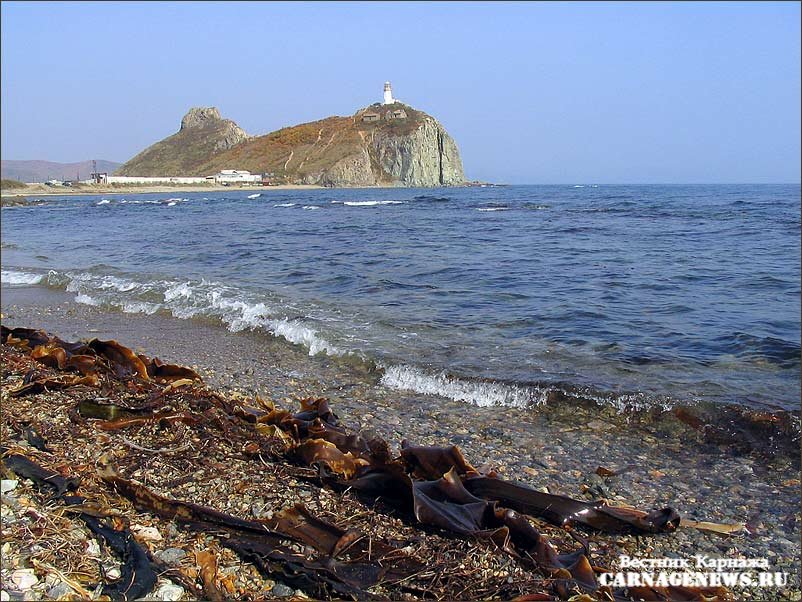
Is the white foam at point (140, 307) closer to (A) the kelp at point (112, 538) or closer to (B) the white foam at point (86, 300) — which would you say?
(B) the white foam at point (86, 300)

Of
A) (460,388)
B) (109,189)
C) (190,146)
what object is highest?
(190,146)

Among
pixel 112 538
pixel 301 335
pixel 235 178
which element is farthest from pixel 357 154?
pixel 112 538

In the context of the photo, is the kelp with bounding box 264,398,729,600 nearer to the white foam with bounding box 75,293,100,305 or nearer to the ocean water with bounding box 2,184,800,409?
the ocean water with bounding box 2,184,800,409

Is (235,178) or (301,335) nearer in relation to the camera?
(301,335)

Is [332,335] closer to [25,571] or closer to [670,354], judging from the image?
[670,354]

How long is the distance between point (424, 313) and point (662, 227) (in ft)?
54.9

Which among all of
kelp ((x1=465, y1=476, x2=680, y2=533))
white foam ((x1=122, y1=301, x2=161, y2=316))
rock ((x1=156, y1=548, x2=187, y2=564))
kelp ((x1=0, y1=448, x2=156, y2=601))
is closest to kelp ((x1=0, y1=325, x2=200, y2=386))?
kelp ((x1=0, y1=448, x2=156, y2=601))

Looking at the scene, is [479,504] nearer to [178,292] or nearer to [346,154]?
[178,292]

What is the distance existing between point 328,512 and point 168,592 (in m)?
0.96

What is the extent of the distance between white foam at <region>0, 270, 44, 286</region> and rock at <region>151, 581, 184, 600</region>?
1283 centimetres

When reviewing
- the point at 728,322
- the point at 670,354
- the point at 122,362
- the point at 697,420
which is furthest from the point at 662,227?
the point at 122,362

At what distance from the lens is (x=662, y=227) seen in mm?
22516

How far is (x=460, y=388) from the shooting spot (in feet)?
19.8

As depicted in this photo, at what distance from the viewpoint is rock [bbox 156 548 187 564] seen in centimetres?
271
